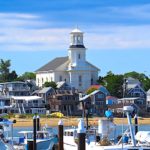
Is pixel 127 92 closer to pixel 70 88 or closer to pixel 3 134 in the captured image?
pixel 70 88

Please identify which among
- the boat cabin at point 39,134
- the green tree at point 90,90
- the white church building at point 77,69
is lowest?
the boat cabin at point 39,134

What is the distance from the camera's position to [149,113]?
539ft

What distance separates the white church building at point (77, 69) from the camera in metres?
185

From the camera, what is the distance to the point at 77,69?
608 feet

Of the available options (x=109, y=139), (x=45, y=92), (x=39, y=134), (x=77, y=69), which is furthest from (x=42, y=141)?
(x=77, y=69)

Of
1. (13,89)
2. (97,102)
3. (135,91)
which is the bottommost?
(97,102)

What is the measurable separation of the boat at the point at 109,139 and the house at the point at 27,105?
10143 centimetres

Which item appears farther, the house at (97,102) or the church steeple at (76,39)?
the church steeple at (76,39)

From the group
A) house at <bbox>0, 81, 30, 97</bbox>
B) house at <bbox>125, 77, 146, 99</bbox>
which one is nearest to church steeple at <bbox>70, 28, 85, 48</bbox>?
house at <bbox>125, 77, 146, 99</bbox>

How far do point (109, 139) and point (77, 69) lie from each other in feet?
467

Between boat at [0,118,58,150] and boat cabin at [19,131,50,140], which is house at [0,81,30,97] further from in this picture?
boat at [0,118,58,150]

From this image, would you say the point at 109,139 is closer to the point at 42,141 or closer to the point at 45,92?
the point at 42,141

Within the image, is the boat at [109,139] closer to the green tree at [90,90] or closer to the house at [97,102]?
the house at [97,102]

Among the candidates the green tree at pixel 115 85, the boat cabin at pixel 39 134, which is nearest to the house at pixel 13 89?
the green tree at pixel 115 85
